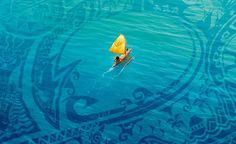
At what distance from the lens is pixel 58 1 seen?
1479 cm

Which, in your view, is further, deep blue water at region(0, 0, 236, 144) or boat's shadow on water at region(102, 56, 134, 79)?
boat's shadow on water at region(102, 56, 134, 79)

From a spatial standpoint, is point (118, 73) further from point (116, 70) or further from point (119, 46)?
point (119, 46)

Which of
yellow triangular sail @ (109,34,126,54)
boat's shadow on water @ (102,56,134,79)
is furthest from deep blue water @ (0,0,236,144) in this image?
yellow triangular sail @ (109,34,126,54)

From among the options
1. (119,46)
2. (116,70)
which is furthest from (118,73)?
(119,46)

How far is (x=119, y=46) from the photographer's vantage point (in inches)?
469

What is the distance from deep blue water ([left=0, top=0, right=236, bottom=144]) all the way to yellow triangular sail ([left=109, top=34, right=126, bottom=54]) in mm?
527

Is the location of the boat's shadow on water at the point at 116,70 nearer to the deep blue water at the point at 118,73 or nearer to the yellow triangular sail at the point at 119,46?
the deep blue water at the point at 118,73

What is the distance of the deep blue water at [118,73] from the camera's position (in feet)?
35.0

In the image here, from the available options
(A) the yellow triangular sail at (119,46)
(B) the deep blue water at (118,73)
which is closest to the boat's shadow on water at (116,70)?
(B) the deep blue water at (118,73)

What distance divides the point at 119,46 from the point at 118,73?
93 centimetres

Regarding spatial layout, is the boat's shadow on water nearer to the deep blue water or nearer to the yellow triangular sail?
the deep blue water

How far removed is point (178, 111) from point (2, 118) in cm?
572

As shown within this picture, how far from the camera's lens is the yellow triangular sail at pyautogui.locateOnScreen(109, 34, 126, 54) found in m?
11.9

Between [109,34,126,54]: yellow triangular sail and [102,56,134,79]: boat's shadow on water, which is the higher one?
[109,34,126,54]: yellow triangular sail
